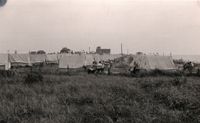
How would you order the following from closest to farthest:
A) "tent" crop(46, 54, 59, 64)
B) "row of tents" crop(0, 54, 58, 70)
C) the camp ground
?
1. the camp ground
2. "row of tents" crop(0, 54, 58, 70)
3. "tent" crop(46, 54, 59, 64)

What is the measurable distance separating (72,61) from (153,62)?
939 cm

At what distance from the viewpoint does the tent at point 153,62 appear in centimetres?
3537

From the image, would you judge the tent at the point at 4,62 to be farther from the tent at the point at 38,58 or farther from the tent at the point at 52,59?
the tent at the point at 52,59

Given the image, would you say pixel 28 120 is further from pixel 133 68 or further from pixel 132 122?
pixel 133 68

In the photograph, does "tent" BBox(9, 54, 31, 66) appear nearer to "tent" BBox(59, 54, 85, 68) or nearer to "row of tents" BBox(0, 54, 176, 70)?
"row of tents" BBox(0, 54, 176, 70)

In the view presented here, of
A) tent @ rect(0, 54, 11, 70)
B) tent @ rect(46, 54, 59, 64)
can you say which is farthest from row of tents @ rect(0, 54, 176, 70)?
tent @ rect(46, 54, 59, 64)

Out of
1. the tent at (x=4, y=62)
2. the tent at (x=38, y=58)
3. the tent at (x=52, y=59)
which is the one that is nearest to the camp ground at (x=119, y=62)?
the tent at (x=4, y=62)

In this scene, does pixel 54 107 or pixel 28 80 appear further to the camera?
pixel 28 80

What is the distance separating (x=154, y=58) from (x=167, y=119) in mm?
28476

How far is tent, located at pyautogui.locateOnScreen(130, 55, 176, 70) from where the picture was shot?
35366 millimetres

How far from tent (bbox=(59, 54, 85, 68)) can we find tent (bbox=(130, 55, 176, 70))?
705cm

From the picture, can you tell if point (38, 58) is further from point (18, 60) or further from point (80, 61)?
point (80, 61)

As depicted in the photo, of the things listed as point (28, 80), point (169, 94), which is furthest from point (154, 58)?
point (169, 94)

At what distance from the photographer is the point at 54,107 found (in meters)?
9.92
